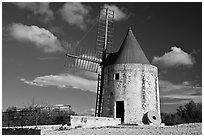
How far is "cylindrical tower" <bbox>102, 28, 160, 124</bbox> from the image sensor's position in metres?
18.8

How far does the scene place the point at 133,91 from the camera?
18984 millimetres

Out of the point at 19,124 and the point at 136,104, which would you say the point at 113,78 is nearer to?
the point at 136,104

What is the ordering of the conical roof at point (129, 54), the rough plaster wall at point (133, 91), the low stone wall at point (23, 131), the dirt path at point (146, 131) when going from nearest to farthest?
1. the dirt path at point (146, 131)
2. the low stone wall at point (23, 131)
3. the rough plaster wall at point (133, 91)
4. the conical roof at point (129, 54)

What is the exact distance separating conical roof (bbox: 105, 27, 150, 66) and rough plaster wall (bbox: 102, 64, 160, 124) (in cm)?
45

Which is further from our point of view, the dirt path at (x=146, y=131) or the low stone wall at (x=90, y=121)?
the low stone wall at (x=90, y=121)

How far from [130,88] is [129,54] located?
2446mm

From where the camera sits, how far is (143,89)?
1912 centimetres

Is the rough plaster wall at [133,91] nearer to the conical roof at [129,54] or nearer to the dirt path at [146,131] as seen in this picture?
the conical roof at [129,54]

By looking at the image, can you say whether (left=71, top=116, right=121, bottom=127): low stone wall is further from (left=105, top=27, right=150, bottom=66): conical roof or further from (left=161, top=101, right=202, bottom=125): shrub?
(left=161, top=101, right=202, bottom=125): shrub

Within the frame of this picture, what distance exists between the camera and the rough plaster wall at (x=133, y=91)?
61.8 feet

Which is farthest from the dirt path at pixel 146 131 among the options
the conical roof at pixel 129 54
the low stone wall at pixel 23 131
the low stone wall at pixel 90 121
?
the conical roof at pixel 129 54

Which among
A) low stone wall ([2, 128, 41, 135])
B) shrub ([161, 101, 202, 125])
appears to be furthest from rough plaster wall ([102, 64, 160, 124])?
shrub ([161, 101, 202, 125])

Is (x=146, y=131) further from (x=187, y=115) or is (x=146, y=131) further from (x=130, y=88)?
(x=187, y=115)

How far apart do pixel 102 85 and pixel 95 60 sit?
239 cm
